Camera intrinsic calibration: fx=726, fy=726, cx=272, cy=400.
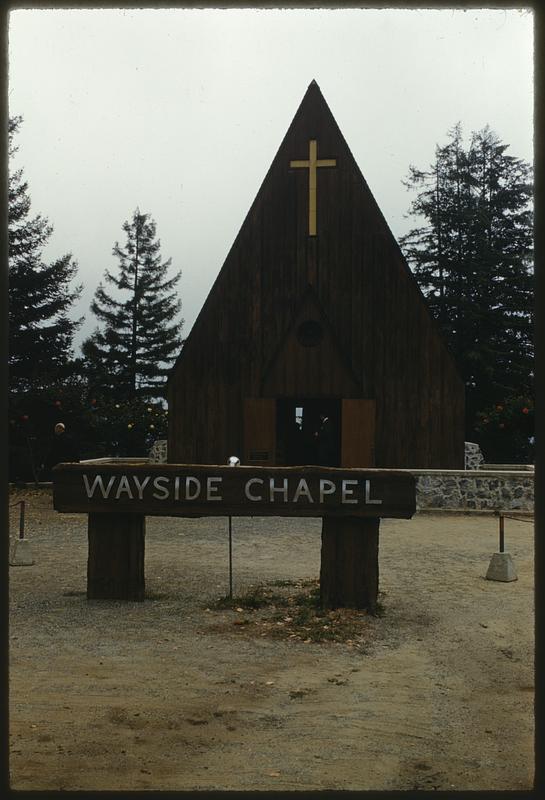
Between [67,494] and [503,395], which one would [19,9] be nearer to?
[67,494]

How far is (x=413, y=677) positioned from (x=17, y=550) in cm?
711

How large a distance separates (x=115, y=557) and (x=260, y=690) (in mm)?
3576

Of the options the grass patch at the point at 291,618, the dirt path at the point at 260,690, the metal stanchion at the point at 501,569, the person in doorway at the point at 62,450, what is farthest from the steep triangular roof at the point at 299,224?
the grass patch at the point at 291,618

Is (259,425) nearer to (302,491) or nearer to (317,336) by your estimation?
(317,336)

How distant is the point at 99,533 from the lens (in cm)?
891

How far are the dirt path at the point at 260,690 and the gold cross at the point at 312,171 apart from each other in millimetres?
10876

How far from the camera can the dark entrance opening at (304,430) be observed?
74.7 ft

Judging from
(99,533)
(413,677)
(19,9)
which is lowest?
(413,677)

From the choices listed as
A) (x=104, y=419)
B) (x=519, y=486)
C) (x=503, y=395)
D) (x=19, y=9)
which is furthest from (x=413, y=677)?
(x=503, y=395)

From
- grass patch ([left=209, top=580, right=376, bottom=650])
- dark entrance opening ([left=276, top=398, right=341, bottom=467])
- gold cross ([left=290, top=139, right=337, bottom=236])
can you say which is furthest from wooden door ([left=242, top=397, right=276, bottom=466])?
grass patch ([left=209, top=580, right=376, bottom=650])

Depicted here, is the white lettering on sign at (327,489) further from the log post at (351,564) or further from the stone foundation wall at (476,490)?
the stone foundation wall at (476,490)

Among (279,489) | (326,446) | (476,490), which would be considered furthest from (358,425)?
(279,489)

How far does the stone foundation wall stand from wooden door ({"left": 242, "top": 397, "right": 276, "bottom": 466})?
3.73 m

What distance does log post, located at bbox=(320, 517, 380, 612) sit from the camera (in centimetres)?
838
